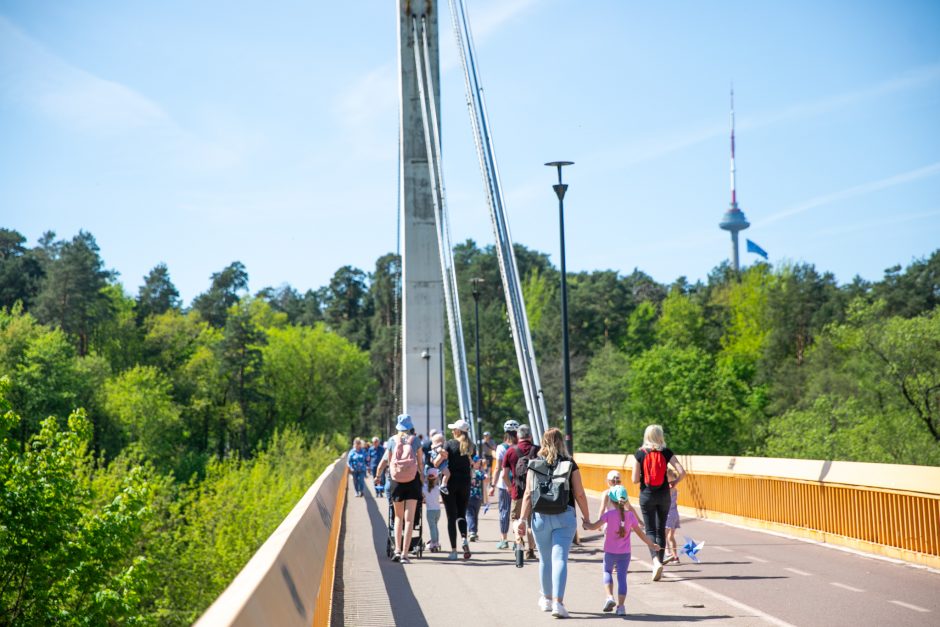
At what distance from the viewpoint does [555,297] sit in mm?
114312

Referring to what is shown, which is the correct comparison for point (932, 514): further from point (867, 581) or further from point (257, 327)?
point (257, 327)

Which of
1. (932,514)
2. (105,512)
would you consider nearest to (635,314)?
(105,512)

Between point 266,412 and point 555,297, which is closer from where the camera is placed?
point 266,412

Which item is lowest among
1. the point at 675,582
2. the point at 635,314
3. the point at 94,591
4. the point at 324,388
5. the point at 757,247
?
the point at 94,591

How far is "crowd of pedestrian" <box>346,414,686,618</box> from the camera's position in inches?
411

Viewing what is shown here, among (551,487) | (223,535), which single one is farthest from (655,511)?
(223,535)

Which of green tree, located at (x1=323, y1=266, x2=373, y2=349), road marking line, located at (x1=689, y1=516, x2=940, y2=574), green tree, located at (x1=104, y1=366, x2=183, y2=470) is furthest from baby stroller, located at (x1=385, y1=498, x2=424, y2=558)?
green tree, located at (x1=323, y1=266, x2=373, y2=349)

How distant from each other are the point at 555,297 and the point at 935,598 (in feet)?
339

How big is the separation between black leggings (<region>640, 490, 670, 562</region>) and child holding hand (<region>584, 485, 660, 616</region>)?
1953 mm

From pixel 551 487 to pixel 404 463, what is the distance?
16.2 feet

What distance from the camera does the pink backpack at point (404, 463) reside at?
49.5ft

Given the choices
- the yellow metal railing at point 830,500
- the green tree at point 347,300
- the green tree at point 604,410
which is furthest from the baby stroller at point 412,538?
the green tree at point 347,300

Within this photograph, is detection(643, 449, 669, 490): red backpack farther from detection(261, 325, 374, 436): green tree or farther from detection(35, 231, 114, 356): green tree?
detection(261, 325, 374, 436): green tree

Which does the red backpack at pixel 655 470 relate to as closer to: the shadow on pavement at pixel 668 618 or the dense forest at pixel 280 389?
the shadow on pavement at pixel 668 618
